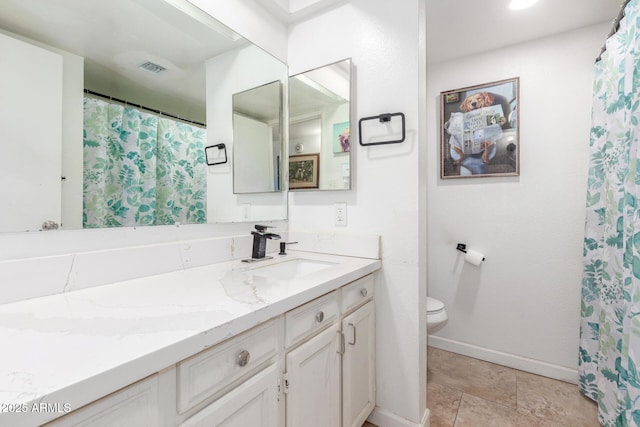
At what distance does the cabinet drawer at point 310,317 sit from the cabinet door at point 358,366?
118 millimetres

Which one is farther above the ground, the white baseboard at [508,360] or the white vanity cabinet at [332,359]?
the white vanity cabinet at [332,359]

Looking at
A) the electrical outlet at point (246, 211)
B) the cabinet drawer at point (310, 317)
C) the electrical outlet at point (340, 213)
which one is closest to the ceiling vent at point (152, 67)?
the electrical outlet at point (246, 211)

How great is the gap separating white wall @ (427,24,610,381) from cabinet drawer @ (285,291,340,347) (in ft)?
4.90

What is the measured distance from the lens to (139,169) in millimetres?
1113

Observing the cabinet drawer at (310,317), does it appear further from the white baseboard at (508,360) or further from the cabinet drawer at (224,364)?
the white baseboard at (508,360)

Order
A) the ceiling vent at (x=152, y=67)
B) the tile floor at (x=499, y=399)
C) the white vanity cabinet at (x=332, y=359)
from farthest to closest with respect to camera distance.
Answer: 1. the tile floor at (x=499, y=399)
2. the ceiling vent at (x=152, y=67)
3. the white vanity cabinet at (x=332, y=359)

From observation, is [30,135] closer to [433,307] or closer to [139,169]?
[139,169]

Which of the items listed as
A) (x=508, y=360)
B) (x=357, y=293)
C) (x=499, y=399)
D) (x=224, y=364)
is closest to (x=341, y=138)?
(x=357, y=293)

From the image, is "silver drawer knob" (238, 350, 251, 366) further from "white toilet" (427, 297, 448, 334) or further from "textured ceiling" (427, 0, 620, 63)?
"textured ceiling" (427, 0, 620, 63)

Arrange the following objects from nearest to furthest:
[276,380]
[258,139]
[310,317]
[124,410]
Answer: [124,410]
[276,380]
[310,317]
[258,139]

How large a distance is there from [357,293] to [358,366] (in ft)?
1.09

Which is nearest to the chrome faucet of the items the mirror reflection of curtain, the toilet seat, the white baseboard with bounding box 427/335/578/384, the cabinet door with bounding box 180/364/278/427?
the mirror reflection of curtain

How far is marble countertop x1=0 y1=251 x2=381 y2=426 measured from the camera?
433 millimetres

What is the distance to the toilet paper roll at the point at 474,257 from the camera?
6.72 feet
